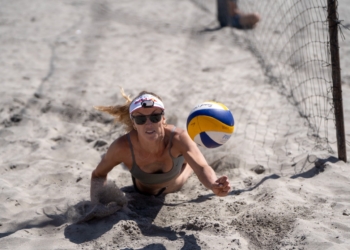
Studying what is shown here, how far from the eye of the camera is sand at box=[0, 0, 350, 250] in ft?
11.8

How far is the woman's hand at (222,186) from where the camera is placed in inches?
130

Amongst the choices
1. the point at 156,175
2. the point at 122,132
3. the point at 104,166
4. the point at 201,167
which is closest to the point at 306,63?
the point at 122,132

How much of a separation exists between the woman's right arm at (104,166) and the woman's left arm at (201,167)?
1.73 ft

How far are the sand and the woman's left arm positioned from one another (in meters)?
0.36

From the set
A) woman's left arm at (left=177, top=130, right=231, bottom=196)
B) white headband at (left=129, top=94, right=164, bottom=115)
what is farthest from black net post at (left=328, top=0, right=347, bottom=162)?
white headband at (left=129, top=94, right=164, bottom=115)

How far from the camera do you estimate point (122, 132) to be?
5586mm

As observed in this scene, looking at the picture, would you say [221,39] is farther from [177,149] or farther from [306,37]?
[177,149]

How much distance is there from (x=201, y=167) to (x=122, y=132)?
2029mm

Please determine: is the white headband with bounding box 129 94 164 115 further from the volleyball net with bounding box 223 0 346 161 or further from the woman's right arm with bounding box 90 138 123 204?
the volleyball net with bounding box 223 0 346 161

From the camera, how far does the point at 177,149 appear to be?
4043mm

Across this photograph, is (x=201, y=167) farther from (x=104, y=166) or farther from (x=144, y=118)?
(x=104, y=166)

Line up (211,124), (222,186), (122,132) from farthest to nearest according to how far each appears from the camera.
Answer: (122,132) < (211,124) < (222,186)

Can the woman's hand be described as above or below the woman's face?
below

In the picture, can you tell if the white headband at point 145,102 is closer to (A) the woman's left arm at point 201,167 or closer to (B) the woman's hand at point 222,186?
(A) the woman's left arm at point 201,167
